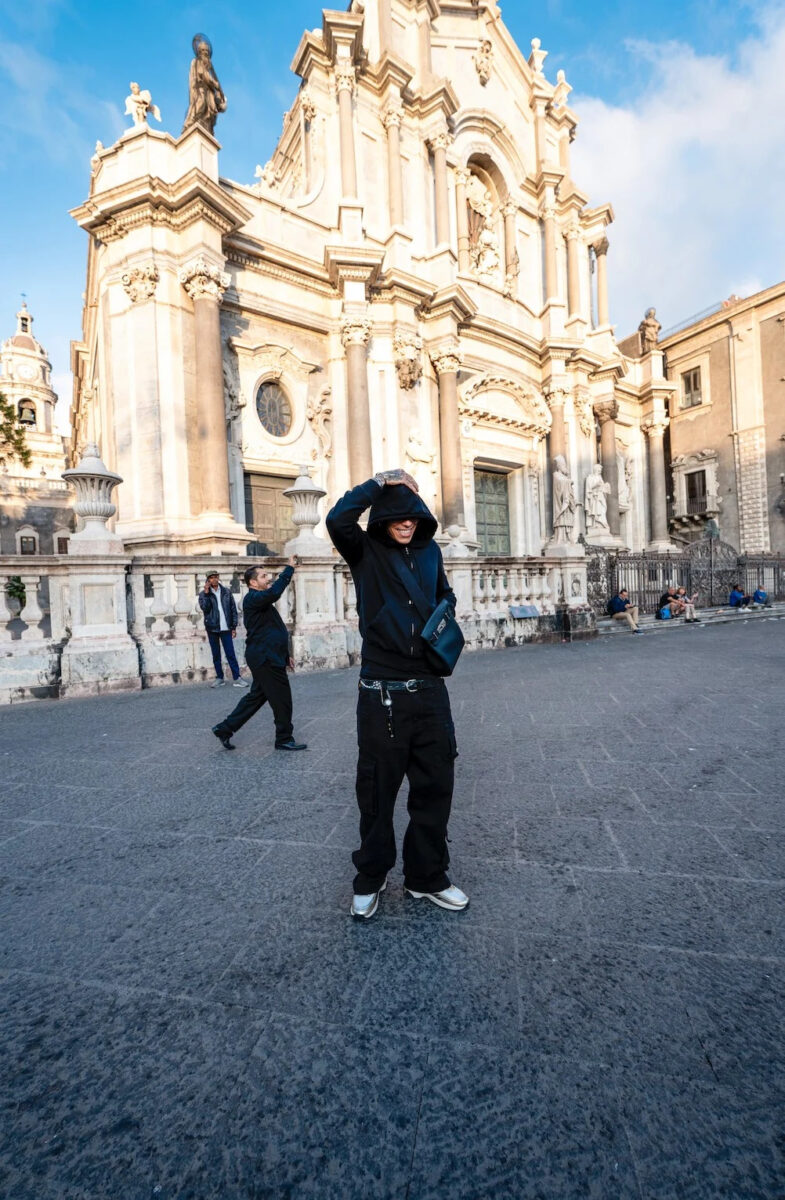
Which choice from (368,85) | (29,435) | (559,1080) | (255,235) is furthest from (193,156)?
(29,435)

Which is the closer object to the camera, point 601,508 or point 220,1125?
point 220,1125

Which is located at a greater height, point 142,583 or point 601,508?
point 601,508

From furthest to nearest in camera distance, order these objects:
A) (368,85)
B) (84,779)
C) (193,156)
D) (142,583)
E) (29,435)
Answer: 1. (29,435)
2. (368,85)
3. (193,156)
4. (142,583)
5. (84,779)

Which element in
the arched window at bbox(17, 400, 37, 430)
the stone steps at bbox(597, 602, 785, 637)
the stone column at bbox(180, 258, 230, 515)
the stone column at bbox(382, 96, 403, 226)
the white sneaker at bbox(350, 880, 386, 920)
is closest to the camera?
the white sneaker at bbox(350, 880, 386, 920)

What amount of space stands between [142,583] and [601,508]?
17.3 m

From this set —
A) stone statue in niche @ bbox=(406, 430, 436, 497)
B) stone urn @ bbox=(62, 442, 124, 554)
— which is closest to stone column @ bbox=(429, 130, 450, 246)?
stone statue in niche @ bbox=(406, 430, 436, 497)

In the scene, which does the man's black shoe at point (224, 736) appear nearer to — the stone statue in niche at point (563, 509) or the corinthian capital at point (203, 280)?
the stone statue in niche at point (563, 509)

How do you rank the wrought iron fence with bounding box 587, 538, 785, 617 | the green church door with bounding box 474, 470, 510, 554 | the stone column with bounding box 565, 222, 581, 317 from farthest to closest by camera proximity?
the stone column with bounding box 565, 222, 581, 317 < the green church door with bounding box 474, 470, 510, 554 < the wrought iron fence with bounding box 587, 538, 785, 617

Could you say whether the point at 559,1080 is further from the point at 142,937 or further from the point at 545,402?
the point at 545,402

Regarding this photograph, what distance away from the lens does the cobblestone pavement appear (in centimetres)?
127

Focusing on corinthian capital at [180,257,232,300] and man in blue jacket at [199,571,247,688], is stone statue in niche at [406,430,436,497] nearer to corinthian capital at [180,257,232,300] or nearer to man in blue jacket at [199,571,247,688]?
corinthian capital at [180,257,232,300]

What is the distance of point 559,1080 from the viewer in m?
1.44

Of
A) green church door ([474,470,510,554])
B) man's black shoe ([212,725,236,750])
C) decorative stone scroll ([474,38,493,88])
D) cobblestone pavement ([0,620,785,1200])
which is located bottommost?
cobblestone pavement ([0,620,785,1200])

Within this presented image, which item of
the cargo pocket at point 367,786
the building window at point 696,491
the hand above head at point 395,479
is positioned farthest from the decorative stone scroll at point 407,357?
the building window at point 696,491
